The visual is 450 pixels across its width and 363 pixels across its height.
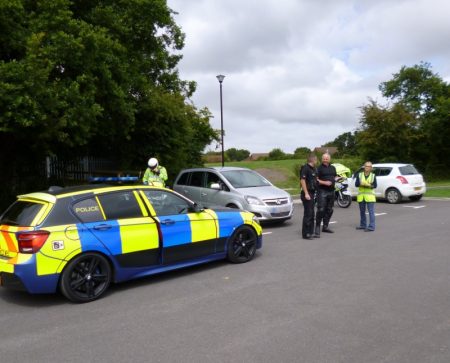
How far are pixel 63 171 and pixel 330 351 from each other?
17142 mm

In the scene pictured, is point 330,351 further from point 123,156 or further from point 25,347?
point 123,156

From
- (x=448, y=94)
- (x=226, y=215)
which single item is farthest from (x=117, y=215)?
(x=448, y=94)

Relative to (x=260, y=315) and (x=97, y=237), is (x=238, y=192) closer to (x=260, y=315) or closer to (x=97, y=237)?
(x=97, y=237)

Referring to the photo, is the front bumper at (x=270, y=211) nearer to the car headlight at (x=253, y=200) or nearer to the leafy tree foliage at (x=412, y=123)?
the car headlight at (x=253, y=200)

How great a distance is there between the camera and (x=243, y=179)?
11.6 m

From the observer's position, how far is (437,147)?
32625 millimetres

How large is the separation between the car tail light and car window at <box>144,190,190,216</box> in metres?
1.69

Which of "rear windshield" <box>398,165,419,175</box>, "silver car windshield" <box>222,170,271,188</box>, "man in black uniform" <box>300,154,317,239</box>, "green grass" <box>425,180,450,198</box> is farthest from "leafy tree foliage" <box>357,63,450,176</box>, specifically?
"man in black uniform" <box>300,154,317,239</box>

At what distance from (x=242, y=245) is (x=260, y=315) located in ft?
8.66

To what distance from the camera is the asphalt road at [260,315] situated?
388 centimetres

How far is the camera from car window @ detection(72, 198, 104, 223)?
18.4 feet

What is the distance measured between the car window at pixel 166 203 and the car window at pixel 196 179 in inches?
198

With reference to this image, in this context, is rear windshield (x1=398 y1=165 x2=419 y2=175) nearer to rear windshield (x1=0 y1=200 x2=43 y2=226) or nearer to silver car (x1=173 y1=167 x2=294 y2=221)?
silver car (x1=173 y1=167 x2=294 y2=221)

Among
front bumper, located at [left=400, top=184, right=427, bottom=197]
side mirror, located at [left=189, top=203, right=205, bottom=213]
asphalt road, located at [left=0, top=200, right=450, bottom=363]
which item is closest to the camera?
asphalt road, located at [left=0, top=200, right=450, bottom=363]
